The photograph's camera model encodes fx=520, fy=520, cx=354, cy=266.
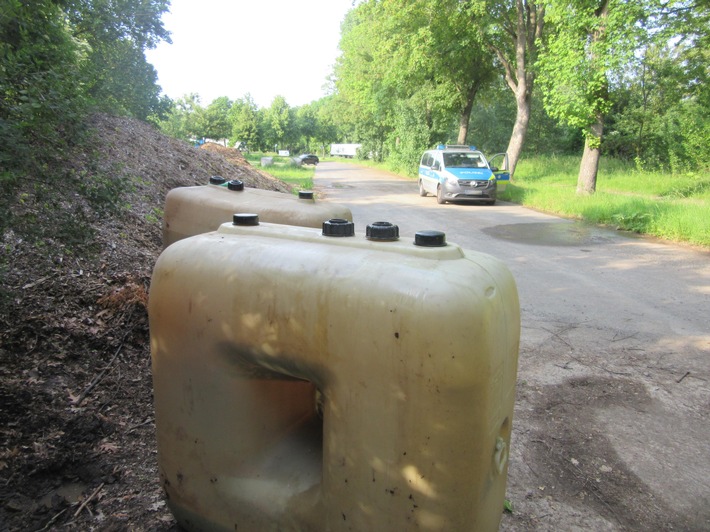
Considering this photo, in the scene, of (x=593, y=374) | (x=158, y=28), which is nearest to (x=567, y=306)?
(x=593, y=374)

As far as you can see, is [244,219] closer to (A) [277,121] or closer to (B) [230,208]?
(B) [230,208]

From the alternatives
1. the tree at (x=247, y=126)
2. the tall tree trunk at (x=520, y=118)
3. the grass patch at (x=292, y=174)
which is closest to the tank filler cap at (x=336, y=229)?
the grass patch at (x=292, y=174)

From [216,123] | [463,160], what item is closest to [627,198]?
[463,160]

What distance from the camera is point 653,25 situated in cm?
1384

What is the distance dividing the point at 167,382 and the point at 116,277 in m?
3.29

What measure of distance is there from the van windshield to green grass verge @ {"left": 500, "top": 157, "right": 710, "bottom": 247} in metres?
1.61

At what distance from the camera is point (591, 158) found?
16.0 metres

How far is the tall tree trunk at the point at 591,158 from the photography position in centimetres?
1555

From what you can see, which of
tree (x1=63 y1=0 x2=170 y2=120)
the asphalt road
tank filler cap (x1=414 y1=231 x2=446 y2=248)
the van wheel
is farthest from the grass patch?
tank filler cap (x1=414 y1=231 x2=446 y2=248)

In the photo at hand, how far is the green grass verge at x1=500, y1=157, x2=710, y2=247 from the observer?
35.0 ft

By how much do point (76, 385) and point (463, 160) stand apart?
16.2 meters

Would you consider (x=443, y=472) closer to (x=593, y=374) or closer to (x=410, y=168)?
(x=593, y=374)

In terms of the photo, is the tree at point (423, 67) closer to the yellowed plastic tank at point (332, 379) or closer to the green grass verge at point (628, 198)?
the green grass verge at point (628, 198)

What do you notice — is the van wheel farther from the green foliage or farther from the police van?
the green foliage
